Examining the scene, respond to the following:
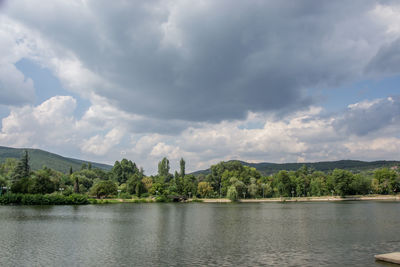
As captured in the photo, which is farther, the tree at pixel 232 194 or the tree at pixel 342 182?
the tree at pixel 342 182

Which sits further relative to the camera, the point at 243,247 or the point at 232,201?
the point at 232,201

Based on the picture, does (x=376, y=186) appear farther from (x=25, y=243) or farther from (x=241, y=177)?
(x=25, y=243)

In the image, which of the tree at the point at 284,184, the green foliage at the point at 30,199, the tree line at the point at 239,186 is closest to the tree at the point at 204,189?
the tree line at the point at 239,186

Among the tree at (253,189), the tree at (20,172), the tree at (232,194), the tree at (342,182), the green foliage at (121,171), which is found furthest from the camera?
the green foliage at (121,171)

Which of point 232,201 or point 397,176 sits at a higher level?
point 397,176

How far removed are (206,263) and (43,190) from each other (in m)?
101

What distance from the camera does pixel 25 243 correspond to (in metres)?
28.2

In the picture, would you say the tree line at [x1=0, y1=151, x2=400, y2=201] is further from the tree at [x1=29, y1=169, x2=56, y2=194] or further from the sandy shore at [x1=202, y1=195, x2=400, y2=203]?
the tree at [x1=29, y1=169, x2=56, y2=194]

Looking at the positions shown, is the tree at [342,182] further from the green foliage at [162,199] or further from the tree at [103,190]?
the tree at [103,190]

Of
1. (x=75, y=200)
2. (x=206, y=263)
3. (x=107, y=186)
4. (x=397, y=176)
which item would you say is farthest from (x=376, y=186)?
(x=206, y=263)

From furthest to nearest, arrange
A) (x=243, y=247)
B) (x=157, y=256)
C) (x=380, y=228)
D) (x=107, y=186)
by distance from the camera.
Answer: (x=107, y=186)
(x=380, y=228)
(x=243, y=247)
(x=157, y=256)

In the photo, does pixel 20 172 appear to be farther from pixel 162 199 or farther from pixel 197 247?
pixel 197 247

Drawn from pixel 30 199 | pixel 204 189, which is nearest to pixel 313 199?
pixel 204 189

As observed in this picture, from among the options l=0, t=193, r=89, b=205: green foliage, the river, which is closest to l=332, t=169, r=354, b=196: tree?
the river
